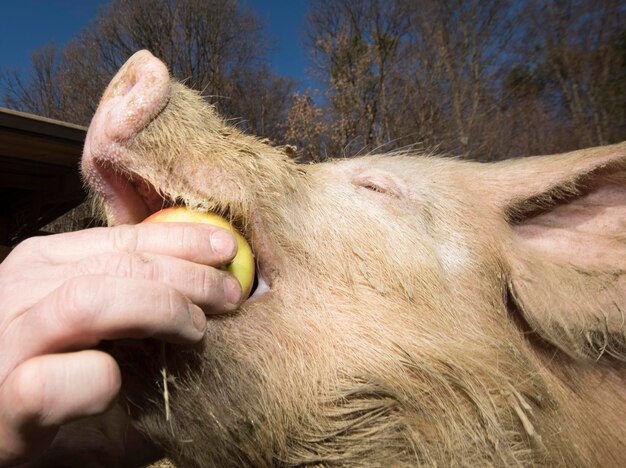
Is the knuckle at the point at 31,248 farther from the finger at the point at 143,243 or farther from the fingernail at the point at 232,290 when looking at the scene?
the fingernail at the point at 232,290

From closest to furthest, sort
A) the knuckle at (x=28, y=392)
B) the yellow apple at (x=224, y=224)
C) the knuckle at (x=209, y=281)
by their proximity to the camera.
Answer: the knuckle at (x=28, y=392) < the knuckle at (x=209, y=281) < the yellow apple at (x=224, y=224)

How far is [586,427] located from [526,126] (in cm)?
900

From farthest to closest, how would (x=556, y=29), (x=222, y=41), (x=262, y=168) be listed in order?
1. (x=222, y=41)
2. (x=556, y=29)
3. (x=262, y=168)

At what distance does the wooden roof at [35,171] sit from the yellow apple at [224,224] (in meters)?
4.85

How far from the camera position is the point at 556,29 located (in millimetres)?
9547

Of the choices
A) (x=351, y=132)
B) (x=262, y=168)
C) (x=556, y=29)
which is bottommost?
(x=262, y=168)

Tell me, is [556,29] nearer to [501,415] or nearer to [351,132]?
[351,132]

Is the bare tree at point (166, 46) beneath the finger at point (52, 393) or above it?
above

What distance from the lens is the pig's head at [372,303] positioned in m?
1.63

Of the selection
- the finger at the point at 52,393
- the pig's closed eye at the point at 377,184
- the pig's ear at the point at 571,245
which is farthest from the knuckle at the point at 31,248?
the pig's ear at the point at 571,245

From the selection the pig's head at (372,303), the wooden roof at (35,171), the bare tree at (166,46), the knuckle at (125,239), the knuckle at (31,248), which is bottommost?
the pig's head at (372,303)

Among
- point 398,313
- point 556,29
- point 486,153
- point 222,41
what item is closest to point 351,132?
point 486,153

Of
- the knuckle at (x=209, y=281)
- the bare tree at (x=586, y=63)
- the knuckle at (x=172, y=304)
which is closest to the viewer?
→ the knuckle at (x=172, y=304)

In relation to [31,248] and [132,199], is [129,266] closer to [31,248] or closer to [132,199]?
[31,248]
